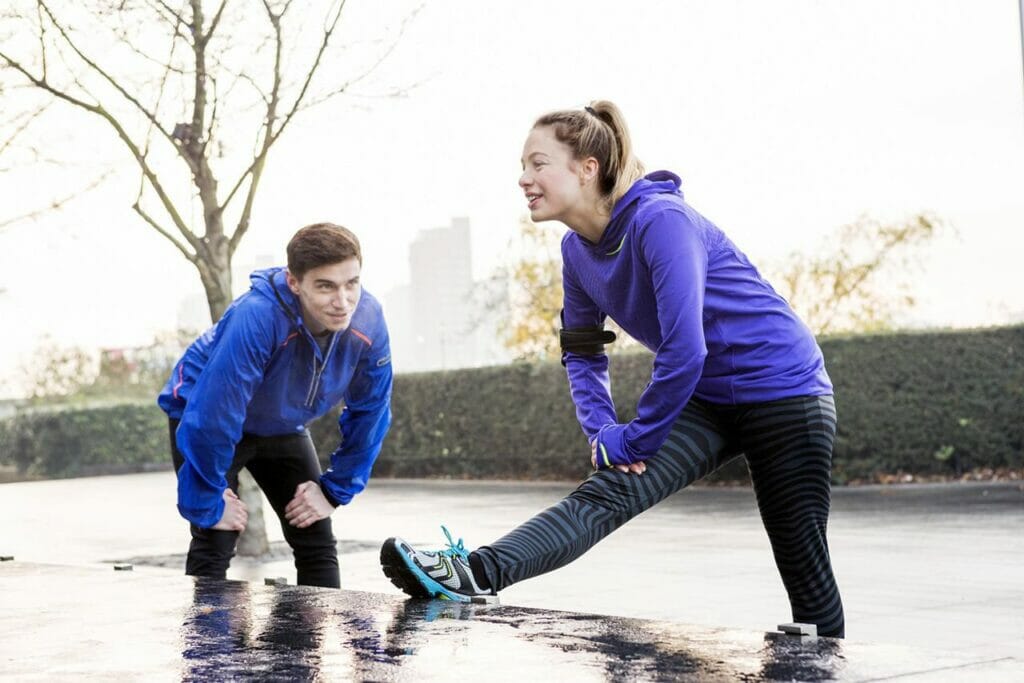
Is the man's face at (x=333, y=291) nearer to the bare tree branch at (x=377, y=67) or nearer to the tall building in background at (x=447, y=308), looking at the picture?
the tall building in background at (x=447, y=308)

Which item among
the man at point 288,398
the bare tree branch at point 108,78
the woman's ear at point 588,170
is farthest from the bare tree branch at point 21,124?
the woman's ear at point 588,170

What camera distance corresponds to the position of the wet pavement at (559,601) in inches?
101

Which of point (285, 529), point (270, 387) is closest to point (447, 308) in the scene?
point (285, 529)

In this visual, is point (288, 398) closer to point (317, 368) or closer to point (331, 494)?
point (317, 368)

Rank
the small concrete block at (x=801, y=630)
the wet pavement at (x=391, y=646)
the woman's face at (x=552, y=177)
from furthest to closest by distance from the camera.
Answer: the woman's face at (x=552, y=177) → the small concrete block at (x=801, y=630) → the wet pavement at (x=391, y=646)

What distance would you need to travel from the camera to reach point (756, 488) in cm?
386

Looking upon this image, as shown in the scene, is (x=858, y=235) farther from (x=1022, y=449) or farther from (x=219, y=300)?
(x=219, y=300)

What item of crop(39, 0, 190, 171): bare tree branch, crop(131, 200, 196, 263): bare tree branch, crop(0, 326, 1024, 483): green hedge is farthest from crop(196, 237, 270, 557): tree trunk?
crop(0, 326, 1024, 483): green hedge

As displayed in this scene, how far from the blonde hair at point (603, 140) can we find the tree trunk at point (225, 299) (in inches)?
314

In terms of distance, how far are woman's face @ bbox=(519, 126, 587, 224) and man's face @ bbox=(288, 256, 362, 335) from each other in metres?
1.00

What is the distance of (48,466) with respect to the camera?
30.7m

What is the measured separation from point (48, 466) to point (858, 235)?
17.3m

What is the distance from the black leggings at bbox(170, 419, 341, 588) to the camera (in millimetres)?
5227

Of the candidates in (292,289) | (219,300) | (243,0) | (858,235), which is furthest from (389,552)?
(858,235)
